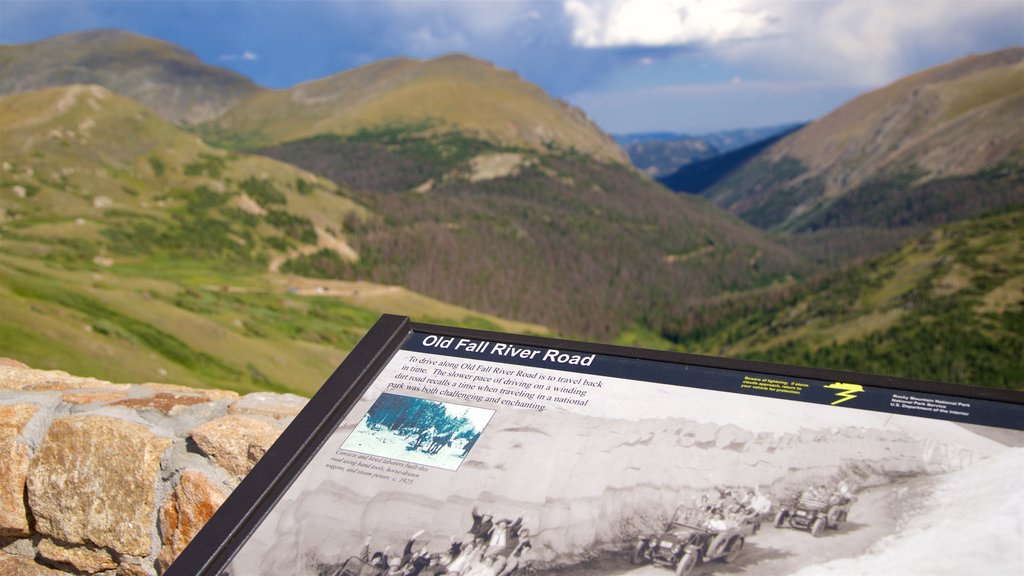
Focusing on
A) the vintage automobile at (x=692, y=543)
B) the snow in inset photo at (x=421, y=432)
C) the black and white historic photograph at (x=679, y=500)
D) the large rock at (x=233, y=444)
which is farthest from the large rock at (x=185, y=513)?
the vintage automobile at (x=692, y=543)

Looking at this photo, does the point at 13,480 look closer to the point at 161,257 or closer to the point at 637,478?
the point at 637,478

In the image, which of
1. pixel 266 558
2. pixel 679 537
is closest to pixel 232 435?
pixel 266 558

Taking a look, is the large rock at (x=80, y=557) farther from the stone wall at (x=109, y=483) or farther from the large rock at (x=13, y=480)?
the large rock at (x=13, y=480)

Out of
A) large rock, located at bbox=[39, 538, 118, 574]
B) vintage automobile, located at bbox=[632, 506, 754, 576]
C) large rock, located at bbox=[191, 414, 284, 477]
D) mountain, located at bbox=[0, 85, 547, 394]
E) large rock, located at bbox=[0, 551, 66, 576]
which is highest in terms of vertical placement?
mountain, located at bbox=[0, 85, 547, 394]

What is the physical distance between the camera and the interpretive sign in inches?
206

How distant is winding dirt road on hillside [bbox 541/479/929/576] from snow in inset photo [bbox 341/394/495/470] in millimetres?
1494

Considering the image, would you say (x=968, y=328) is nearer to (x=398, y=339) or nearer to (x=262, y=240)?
(x=262, y=240)

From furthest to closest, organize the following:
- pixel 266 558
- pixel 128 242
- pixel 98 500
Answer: pixel 128 242
pixel 98 500
pixel 266 558

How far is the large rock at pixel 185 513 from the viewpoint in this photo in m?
7.75

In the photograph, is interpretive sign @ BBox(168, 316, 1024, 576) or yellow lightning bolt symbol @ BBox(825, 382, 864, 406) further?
yellow lightning bolt symbol @ BBox(825, 382, 864, 406)

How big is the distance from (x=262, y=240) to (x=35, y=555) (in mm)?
143555

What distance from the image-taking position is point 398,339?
26.2 ft

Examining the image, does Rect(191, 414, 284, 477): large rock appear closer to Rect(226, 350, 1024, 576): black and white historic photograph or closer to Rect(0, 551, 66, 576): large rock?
Rect(226, 350, 1024, 576): black and white historic photograph

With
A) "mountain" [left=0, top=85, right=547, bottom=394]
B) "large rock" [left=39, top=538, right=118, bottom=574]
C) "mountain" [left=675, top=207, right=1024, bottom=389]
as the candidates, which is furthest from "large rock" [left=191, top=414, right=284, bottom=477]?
"mountain" [left=675, top=207, right=1024, bottom=389]
